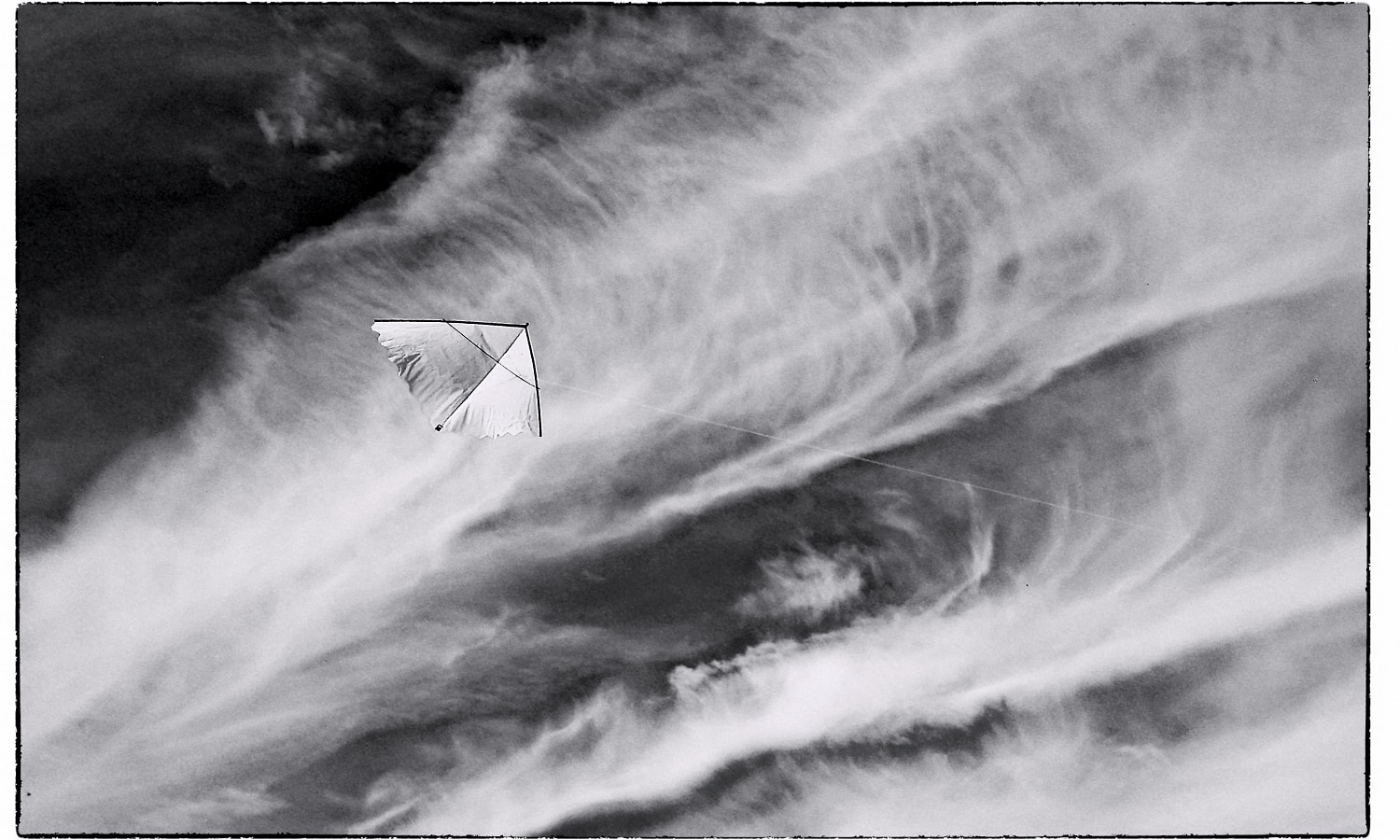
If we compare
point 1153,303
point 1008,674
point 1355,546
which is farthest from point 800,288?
point 1355,546

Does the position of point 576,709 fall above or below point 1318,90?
below

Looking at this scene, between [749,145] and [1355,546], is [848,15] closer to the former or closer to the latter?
[749,145]

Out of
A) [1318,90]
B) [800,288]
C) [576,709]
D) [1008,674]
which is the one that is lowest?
[576,709]

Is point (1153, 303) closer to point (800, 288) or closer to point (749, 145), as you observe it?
point (800, 288)

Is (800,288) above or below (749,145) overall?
below

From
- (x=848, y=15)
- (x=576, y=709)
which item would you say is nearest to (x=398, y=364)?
(x=576, y=709)

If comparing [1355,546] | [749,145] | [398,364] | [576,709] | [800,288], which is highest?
A: [749,145]

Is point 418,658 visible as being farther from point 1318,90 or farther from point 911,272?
point 1318,90
